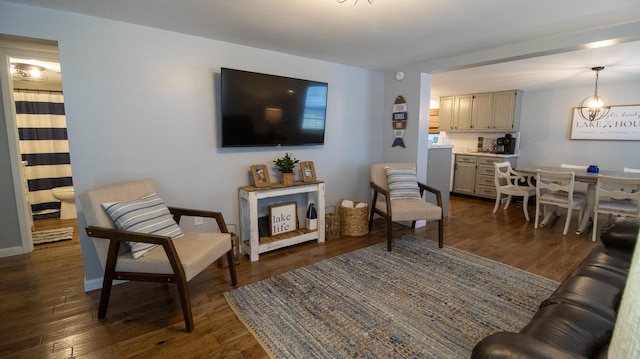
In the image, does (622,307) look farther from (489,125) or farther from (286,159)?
(489,125)

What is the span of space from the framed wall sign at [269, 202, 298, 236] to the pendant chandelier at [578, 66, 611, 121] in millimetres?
4884

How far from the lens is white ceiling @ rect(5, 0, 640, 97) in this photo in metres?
2.10

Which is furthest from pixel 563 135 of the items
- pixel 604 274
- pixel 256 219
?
pixel 256 219

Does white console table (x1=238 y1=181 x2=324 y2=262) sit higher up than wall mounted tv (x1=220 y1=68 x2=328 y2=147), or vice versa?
wall mounted tv (x1=220 y1=68 x2=328 y2=147)

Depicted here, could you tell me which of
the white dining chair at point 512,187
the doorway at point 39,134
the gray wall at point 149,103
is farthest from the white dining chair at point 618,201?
the doorway at point 39,134

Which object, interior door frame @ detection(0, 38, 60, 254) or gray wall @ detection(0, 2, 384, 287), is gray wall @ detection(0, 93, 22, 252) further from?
gray wall @ detection(0, 2, 384, 287)

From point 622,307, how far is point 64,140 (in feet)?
19.8

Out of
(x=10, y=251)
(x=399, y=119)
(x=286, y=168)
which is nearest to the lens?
(x=10, y=251)

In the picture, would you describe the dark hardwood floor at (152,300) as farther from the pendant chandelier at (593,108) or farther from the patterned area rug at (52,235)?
the pendant chandelier at (593,108)

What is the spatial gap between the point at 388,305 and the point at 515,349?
1.44 metres

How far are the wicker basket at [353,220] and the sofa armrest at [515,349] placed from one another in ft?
9.14

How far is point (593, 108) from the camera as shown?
493 cm

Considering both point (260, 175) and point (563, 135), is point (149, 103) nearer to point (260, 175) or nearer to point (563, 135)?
point (260, 175)

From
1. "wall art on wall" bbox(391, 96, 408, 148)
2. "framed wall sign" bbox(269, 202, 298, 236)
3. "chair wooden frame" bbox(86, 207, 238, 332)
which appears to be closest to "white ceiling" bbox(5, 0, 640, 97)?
"wall art on wall" bbox(391, 96, 408, 148)
